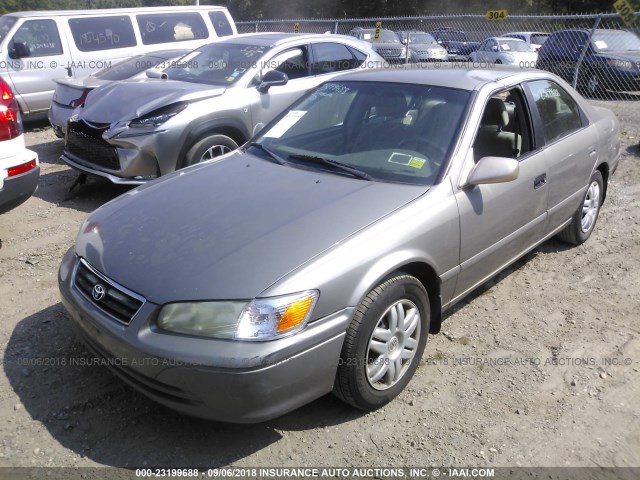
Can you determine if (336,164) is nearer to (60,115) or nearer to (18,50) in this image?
(60,115)

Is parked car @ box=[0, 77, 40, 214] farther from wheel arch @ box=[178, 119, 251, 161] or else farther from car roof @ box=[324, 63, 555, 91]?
car roof @ box=[324, 63, 555, 91]

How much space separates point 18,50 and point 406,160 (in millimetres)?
8424

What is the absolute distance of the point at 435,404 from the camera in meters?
3.10


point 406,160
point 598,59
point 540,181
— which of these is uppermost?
point 406,160

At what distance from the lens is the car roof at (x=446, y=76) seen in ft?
12.3

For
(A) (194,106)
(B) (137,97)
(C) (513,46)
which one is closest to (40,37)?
(B) (137,97)

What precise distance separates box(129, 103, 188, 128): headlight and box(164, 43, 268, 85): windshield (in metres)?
0.74

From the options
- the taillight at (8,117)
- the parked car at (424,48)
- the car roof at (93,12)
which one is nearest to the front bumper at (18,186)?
the taillight at (8,117)

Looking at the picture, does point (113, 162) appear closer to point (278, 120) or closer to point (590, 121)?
point (278, 120)

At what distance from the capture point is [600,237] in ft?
17.6

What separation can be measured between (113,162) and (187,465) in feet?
13.0

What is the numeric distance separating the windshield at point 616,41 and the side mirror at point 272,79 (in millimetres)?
8812

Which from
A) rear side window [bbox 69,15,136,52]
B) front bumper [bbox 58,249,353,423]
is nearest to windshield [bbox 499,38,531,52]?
rear side window [bbox 69,15,136,52]

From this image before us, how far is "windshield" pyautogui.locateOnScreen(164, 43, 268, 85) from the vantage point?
6.51 metres
